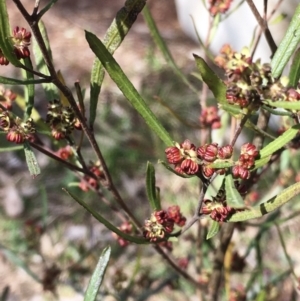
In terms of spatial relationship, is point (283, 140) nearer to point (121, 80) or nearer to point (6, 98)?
point (121, 80)

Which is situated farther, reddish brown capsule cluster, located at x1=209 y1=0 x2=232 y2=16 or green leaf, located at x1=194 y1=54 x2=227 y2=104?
reddish brown capsule cluster, located at x1=209 y1=0 x2=232 y2=16

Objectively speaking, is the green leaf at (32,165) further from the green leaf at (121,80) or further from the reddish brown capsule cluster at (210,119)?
the reddish brown capsule cluster at (210,119)

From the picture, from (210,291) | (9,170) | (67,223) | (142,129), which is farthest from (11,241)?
(210,291)

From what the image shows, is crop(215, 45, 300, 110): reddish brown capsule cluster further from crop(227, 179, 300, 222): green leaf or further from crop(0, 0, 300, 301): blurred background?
crop(0, 0, 300, 301): blurred background

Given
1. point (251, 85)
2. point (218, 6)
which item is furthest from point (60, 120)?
point (218, 6)

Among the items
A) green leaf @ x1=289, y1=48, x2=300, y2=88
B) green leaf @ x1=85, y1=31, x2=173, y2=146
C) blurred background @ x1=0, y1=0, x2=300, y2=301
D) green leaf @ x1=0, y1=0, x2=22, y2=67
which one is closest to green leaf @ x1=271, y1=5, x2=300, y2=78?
green leaf @ x1=289, y1=48, x2=300, y2=88

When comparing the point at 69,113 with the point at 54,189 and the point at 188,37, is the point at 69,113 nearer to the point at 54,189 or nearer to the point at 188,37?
the point at 54,189

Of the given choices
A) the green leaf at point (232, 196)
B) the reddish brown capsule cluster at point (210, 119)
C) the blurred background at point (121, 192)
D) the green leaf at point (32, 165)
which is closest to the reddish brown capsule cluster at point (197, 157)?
the green leaf at point (232, 196)
